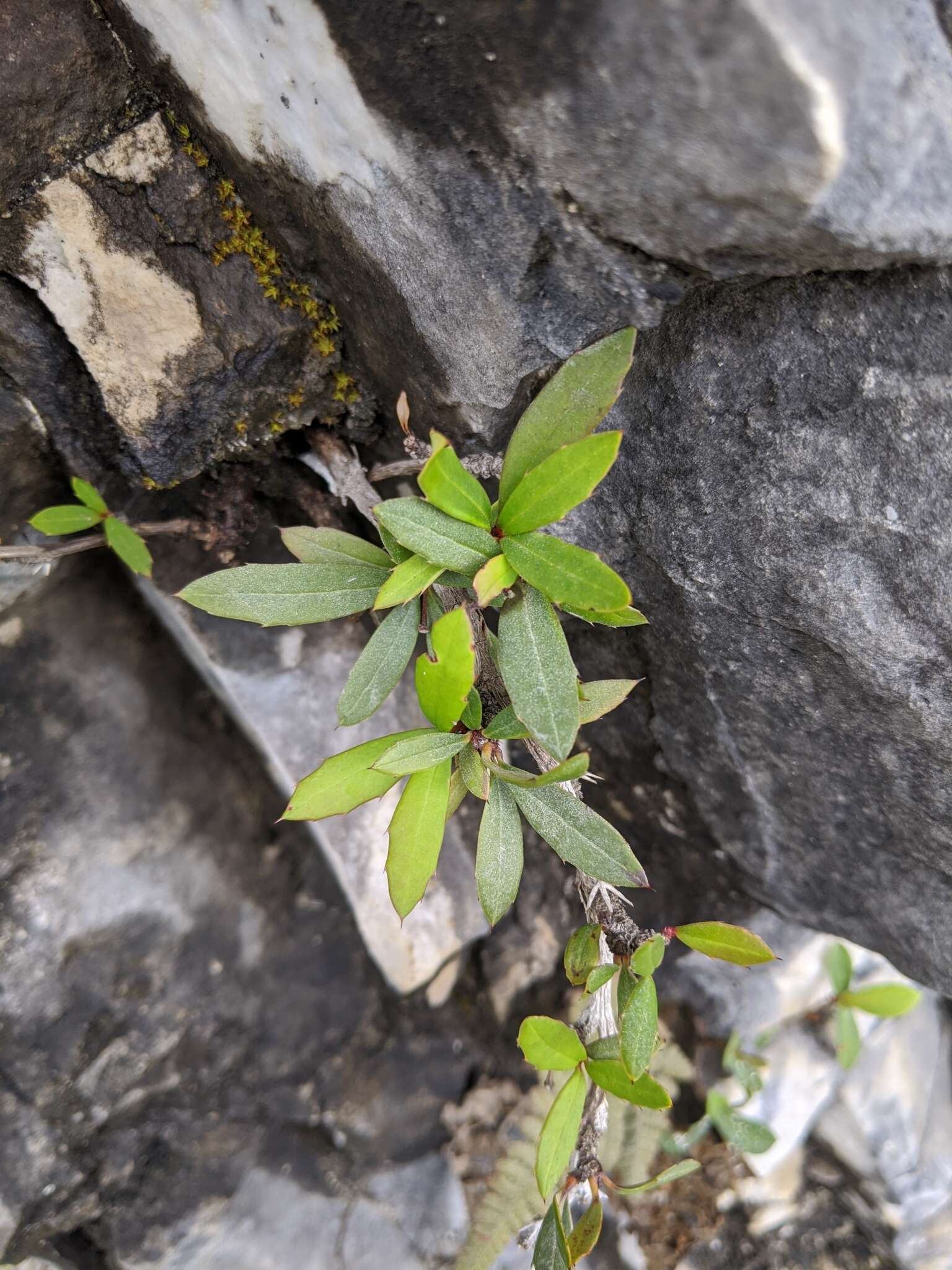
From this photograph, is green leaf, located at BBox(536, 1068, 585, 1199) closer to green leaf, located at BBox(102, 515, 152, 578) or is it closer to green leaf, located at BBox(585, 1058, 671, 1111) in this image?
green leaf, located at BBox(585, 1058, 671, 1111)

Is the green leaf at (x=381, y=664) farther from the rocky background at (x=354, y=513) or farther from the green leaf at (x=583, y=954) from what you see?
the green leaf at (x=583, y=954)

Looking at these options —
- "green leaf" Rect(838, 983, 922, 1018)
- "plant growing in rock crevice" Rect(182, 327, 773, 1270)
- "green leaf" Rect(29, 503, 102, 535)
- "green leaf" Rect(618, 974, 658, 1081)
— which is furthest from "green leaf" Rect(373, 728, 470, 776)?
"green leaf" Rect(838, 983, 922, 1018)

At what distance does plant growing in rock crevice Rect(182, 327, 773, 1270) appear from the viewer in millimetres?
1097

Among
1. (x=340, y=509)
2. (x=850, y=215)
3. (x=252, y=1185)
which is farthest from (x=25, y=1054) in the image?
(x=850, y=215)

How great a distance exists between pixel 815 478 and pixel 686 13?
60 cm

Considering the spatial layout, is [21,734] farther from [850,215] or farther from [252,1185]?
[850,215]

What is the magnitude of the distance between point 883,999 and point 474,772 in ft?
5.79

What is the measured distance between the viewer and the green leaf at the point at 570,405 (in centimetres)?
107

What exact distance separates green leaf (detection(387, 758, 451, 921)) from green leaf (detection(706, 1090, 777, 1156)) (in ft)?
5.01

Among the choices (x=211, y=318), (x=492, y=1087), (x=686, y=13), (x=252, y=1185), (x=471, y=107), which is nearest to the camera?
(x=686, y=13)

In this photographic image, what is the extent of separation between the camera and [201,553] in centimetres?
177

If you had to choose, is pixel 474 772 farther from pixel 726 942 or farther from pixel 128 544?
pixel 128 544

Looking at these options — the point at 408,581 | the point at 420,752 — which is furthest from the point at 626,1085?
the point at 408,581

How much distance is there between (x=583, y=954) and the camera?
1.38 meters
